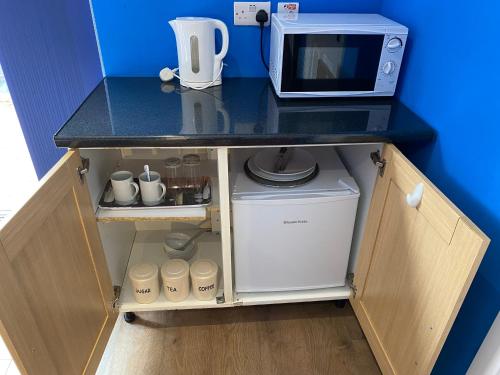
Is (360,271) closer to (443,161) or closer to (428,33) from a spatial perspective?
(443,161)

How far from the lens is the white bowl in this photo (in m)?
1.65

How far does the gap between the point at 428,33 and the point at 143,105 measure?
0.96 meters

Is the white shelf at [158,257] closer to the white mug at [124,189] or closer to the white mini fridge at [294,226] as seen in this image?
the white mini fridge at [294,226]

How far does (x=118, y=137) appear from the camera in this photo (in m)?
1.07

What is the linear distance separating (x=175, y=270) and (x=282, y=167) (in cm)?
57

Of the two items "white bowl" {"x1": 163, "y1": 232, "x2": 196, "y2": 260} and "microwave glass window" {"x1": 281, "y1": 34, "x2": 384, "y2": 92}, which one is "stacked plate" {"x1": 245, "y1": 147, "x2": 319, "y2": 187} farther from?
"white bowl" {"x1": 163, "y1": 232, "x2": 196, "y2": 260}

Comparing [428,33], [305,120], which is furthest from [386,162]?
[428,33]

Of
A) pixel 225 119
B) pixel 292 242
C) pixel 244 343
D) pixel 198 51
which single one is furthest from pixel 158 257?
pixel 198 51

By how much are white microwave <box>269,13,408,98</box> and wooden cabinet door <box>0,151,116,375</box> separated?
748 millimetres

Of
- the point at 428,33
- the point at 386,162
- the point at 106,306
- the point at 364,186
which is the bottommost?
the point at 106,306

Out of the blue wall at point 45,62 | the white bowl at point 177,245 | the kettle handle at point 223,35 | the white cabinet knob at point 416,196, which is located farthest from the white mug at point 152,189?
the blue wall at point 45,62

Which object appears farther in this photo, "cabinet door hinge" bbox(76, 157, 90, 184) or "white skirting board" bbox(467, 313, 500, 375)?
"cabinet door hinge" bbox(76, 157, 90, 184)

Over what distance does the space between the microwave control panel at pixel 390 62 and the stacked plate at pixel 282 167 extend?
0.37 meters

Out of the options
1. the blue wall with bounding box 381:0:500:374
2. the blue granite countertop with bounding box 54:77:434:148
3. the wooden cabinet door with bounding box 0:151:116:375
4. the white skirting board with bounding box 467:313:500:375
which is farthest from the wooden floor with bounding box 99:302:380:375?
the blue granite countertop with bounding box 54:77:434:148
